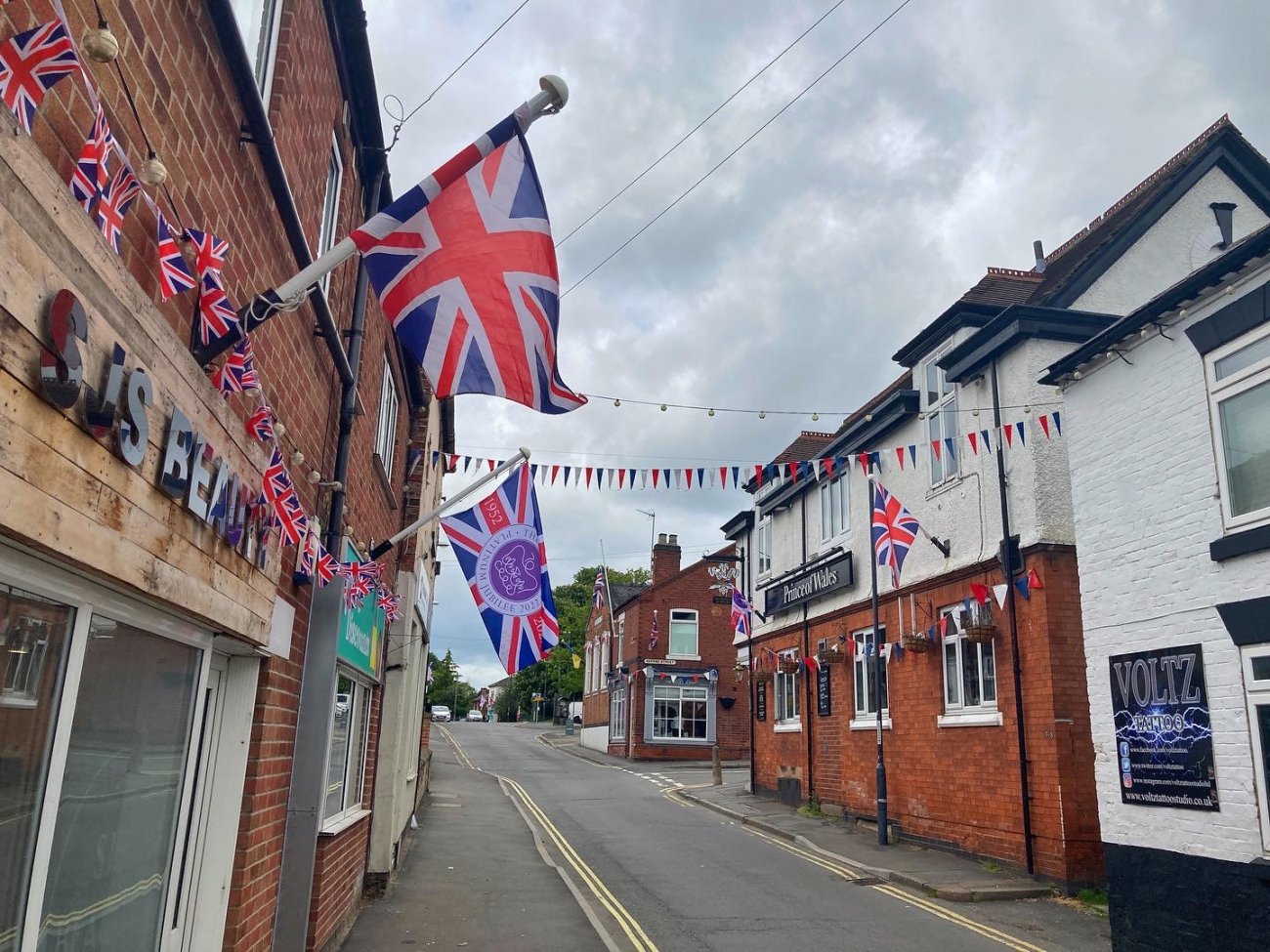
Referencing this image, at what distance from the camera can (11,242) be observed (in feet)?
7.69

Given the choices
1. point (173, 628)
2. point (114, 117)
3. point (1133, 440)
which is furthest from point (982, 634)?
point (114, 117)

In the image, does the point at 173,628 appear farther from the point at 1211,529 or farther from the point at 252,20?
the point at 1211,529

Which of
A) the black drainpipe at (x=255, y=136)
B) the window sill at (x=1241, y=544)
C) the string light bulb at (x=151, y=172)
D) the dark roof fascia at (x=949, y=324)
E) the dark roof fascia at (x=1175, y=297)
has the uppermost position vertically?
the dark roof fascia at (x=949, y=324)

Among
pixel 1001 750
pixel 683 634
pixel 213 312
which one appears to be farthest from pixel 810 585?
pixel 683 634

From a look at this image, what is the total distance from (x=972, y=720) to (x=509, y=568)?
26.7ft

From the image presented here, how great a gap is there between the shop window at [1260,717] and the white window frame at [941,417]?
22.8ft

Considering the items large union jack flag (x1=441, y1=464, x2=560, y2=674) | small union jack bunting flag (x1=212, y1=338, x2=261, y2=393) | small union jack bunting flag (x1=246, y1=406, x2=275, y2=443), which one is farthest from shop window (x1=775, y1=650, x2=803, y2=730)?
small union jack bunting flag (x1=212, y1=338, x2=261, y2=393)

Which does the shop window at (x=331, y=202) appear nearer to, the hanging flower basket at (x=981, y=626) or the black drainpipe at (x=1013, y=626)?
the black drainpipe at (x=1013, y=626)

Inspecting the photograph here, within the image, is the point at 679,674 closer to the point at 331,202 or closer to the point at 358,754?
the point at 358,754

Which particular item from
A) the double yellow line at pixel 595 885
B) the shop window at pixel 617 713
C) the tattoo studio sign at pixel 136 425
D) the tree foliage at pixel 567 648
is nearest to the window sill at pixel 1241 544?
the double yellow line at pixel 595 885

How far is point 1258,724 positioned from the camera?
7.98 metres

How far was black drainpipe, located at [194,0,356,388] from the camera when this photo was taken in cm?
386

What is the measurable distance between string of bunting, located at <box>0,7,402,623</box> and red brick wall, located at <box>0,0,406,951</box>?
2.5 inches

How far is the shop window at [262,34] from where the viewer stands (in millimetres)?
4658
